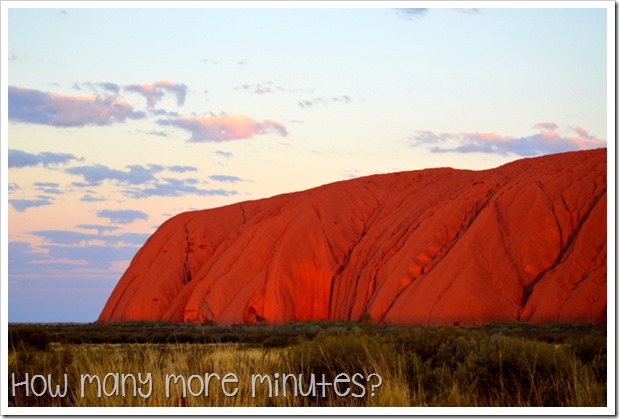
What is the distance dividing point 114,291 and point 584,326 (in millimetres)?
40782

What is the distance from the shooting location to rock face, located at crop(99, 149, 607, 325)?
40.3 m

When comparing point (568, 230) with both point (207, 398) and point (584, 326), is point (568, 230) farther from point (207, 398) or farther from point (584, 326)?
point (207, 398)

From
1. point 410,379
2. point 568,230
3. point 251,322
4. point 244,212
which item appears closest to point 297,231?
point 251,322

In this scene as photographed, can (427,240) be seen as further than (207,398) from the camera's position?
Yes

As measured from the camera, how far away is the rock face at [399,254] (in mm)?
40344

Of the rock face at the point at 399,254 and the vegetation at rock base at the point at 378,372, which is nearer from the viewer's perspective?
the vegetation at rock base at the point at 378,372

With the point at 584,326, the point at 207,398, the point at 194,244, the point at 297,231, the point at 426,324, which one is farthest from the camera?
the point at 194,244

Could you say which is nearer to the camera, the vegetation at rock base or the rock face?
the vegetation at rock base

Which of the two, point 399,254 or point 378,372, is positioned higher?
point 378,372

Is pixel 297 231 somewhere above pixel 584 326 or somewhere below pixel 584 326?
above

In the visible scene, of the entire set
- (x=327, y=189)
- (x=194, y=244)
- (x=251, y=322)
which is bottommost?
(x=251, y=322)

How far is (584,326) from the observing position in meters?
35.1

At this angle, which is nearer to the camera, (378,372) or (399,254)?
(378,372)

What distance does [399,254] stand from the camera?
46781 millimetres
